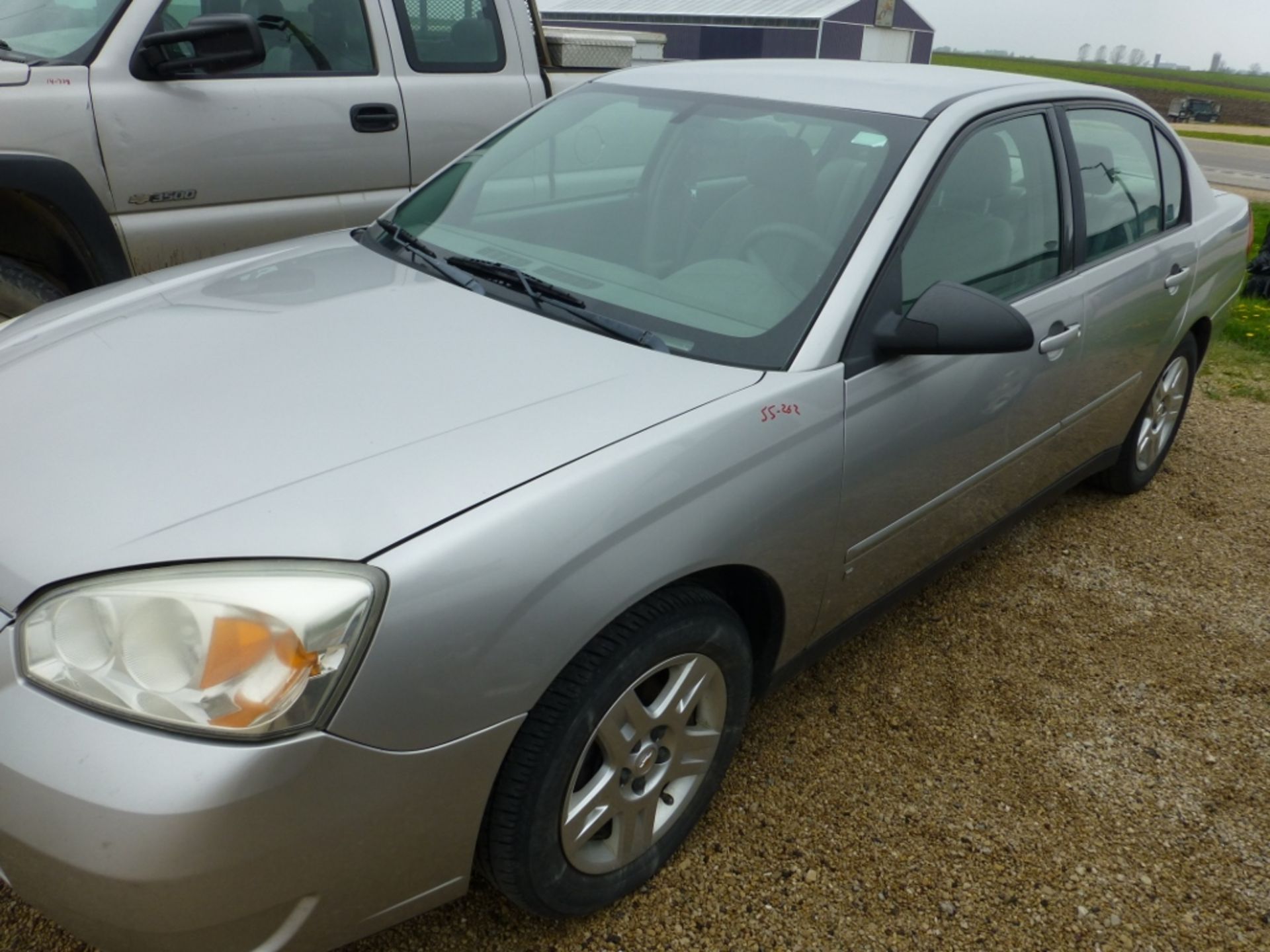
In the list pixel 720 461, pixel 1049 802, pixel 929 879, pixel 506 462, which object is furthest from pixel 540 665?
pixel 1049 802

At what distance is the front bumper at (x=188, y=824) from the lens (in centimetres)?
137

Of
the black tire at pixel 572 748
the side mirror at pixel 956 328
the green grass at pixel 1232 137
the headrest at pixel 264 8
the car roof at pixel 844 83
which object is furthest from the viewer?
the green grass at pixel 1232 137

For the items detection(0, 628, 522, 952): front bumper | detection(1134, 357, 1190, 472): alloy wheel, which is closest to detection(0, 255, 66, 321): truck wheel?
detection(0, 628, 522, 952): front bumper

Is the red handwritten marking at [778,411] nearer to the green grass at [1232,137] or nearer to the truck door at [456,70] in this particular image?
the truck door at [456,70]

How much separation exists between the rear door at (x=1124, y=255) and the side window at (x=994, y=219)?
0.58 feet

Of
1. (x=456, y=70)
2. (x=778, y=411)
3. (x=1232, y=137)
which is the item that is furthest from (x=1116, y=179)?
(x=1232, y=137)

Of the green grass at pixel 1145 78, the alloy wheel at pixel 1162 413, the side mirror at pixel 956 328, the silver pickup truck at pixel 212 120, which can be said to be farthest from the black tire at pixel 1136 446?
the green grass at pixel 1145 78

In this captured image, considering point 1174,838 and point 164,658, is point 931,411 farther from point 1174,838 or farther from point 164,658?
point 164,658

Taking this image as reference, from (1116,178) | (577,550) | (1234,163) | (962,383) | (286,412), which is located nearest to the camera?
(577,550)

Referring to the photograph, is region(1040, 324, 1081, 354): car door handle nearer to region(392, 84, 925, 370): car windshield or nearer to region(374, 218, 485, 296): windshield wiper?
region(392, 84, 925, 370): car windshield

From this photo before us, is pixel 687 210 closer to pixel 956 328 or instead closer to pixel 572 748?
pixel 956 328

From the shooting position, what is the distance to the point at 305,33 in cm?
415

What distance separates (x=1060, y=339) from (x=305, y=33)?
3201 mm

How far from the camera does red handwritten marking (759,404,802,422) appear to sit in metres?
2.00
